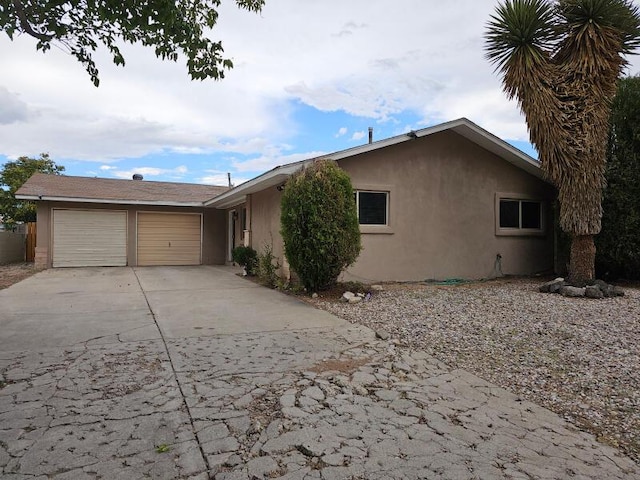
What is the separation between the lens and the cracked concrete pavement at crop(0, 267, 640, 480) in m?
2.68

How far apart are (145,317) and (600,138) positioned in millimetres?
9602

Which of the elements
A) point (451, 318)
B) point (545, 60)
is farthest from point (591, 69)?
point (451, 318)

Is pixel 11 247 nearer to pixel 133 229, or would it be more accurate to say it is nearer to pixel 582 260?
pixel 133 229

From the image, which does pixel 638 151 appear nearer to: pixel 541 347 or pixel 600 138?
pixel 600 138

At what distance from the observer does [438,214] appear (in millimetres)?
11594

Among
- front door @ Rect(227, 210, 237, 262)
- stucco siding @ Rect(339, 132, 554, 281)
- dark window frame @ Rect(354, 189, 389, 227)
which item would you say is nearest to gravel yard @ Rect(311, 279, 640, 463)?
stucco siding @ Rect(339, 132, 554, 281)

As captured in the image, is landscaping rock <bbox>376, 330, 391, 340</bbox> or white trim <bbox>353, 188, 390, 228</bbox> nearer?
landscaping rock <bbox>376, 330, 391, 340</bbox>

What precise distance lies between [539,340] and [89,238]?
53.6 ft

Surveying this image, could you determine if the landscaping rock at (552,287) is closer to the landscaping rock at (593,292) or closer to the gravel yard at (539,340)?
the gravel yard at (539,340)

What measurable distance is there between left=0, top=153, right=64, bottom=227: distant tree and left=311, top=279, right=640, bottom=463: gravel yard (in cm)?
2190

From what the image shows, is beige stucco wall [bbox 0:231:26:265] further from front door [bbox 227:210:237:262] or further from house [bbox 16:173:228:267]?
front door [bbox 227:210:237:262]

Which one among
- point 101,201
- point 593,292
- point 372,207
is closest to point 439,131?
point 372,207

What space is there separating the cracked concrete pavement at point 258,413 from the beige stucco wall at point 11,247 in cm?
1553

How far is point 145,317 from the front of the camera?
7.05m
